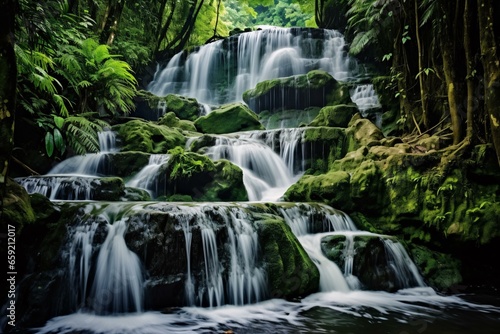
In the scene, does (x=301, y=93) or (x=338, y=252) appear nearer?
(x=338, y=252)

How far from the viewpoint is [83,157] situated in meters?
7.82

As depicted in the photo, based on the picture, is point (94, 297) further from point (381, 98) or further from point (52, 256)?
point (381, 98)

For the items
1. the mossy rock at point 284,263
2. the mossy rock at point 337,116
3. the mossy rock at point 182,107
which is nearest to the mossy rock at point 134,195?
the mossy rock at point 284,263

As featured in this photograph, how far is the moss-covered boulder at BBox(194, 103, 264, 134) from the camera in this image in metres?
11.3

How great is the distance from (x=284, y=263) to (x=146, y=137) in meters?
5.79

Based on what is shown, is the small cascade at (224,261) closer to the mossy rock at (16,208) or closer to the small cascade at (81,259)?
the small cascade at (81,259)

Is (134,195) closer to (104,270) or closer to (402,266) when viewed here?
(104,270)

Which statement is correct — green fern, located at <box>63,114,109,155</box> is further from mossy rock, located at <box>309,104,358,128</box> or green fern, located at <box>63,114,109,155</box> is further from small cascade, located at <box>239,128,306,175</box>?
mossy rock, located at <box>309,104,358,128</box>

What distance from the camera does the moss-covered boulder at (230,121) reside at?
11.3 meters

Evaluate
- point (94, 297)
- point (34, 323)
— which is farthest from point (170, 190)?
point (34, 323)

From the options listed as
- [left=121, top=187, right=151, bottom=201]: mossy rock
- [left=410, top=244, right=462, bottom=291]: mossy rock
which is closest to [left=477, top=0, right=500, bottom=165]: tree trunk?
[left=410, top=244, right=462, bottom=291]: mossy rock

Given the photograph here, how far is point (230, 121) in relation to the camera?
1132 centimetres

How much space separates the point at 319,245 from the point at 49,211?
13.2ft

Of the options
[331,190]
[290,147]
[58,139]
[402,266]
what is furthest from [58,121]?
[402,266]
